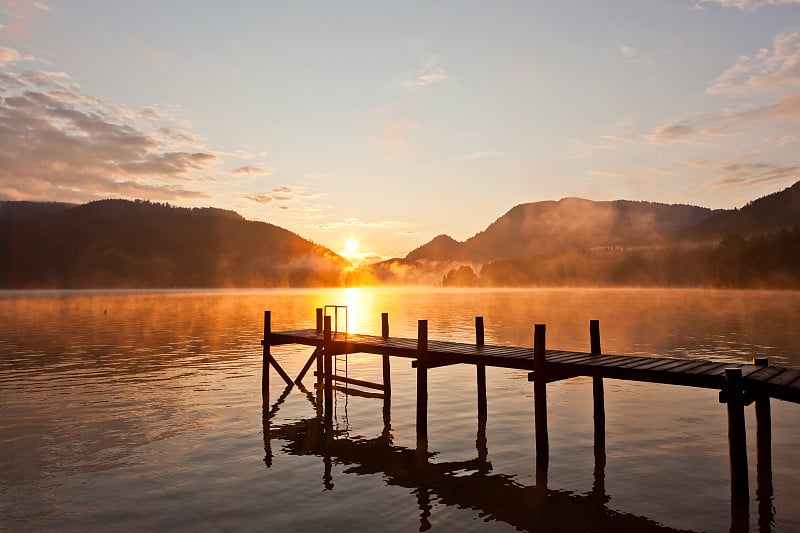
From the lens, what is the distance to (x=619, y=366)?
14867 mm

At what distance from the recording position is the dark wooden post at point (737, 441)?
12328 mm

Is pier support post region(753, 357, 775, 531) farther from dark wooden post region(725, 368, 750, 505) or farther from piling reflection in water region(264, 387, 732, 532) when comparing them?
piling reflection in water region(264, 387, 732, 532)

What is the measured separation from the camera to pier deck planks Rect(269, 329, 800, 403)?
13.0 meters

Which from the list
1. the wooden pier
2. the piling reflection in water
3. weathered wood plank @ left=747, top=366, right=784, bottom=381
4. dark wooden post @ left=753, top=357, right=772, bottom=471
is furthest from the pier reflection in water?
weathered wood plank @ left=747, top=366, right=784, bottom=381

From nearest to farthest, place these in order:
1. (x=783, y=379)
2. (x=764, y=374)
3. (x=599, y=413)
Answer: (x=783, y=379)
(x=764, y=374)
(x=599, y=413)

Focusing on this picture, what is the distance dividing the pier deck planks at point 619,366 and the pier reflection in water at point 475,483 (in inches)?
91.6

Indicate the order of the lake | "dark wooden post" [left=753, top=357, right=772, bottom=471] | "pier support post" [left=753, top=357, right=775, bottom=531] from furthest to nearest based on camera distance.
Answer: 1. "dark wooden post" [left=753, top=357, right=772, bottom=471]
2. "pier support post" [left=753, top=357, right=775, bottom=531]
3. the lake

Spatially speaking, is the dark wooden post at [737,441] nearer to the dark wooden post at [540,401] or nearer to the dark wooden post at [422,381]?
the dark wooden post at [540,401]

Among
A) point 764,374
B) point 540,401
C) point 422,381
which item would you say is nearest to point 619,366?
point 540,401

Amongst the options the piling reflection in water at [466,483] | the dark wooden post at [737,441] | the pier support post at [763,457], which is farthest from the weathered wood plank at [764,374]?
the piling reflection in water at [466,483]

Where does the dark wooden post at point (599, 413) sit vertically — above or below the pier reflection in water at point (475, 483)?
above

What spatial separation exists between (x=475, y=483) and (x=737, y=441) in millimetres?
5621

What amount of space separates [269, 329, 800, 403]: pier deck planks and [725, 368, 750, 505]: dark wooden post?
0.72m

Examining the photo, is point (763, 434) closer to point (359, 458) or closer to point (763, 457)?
point (763, 457)
